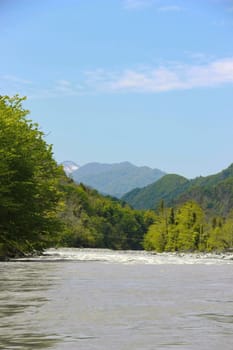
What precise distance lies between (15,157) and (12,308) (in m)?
32.2

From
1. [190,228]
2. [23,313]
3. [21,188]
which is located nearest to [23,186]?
[21,188]

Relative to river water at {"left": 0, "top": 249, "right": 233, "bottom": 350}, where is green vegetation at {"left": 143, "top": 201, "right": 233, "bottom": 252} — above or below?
above

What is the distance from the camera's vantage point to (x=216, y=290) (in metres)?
22.7

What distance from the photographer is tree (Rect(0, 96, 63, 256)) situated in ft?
153

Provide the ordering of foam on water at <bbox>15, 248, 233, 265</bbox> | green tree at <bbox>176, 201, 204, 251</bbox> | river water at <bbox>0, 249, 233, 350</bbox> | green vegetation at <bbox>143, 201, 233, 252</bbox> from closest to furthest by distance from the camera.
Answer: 1. river water at <bbox>0, 249, 233, 350</bbox>
2. foam on water at <bbox>15, 248, 233, 265</bbox>
3. green vegetation at <bbox>143, 201, 233, 252</bbox>
4. green tree at <bbox>176, 201, 204, 251</bbox>

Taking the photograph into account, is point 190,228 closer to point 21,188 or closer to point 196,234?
point 196,234

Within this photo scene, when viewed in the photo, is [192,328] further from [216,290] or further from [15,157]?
[15,157]

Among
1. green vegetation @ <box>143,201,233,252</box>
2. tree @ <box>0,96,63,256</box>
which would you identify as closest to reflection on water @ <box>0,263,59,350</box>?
tree @ <box>0,96,63,256</box>

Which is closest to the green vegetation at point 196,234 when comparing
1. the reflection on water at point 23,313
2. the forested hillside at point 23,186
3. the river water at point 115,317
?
the forested hillside at point 23,186

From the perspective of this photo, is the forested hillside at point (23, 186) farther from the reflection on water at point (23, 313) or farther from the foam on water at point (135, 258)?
the reflection on water at point (23, 313)

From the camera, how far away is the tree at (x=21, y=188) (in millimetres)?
46750

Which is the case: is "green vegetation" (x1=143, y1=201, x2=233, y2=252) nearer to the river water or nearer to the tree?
the tree

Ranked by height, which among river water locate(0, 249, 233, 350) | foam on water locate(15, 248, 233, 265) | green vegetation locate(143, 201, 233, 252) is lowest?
river water locate(0, 249, 233, 350)

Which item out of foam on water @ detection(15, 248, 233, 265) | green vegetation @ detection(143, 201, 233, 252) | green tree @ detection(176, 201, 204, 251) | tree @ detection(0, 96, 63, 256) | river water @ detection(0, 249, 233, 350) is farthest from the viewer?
green tree @ detection(176, 201, 204, 251)
